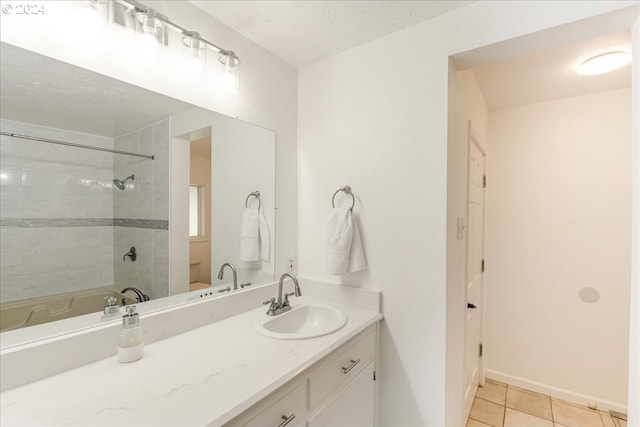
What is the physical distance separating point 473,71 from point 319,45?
3.37ft

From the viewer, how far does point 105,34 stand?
104 cm

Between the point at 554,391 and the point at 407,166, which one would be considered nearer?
the point at 407,166

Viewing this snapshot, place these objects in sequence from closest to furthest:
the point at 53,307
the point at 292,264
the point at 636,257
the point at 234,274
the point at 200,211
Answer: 1. the point at 53,307
2. the point at 636,257
3. the point at 200,211
4. the point at 234,274
5. the point at 292,264

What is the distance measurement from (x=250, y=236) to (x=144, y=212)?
558 mm

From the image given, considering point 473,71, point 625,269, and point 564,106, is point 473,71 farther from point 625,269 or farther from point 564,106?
point 625,269

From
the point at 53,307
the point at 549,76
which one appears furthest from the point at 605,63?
the point at 53,307

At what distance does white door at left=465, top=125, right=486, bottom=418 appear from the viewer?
190 cm

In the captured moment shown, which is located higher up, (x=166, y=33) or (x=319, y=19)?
(x=319, y=19)

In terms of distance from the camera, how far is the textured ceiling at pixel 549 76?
1.60m

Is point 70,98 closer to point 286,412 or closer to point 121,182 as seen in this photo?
point 121,182

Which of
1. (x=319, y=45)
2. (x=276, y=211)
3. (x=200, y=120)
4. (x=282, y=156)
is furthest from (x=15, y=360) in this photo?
(x=319, y=45)

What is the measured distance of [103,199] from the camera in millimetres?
1118

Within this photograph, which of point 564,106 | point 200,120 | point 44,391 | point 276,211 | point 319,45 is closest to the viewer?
point 44,391

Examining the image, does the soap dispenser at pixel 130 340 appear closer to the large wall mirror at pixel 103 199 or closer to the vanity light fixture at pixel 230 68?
the large wall mirror at pixel 103 199
